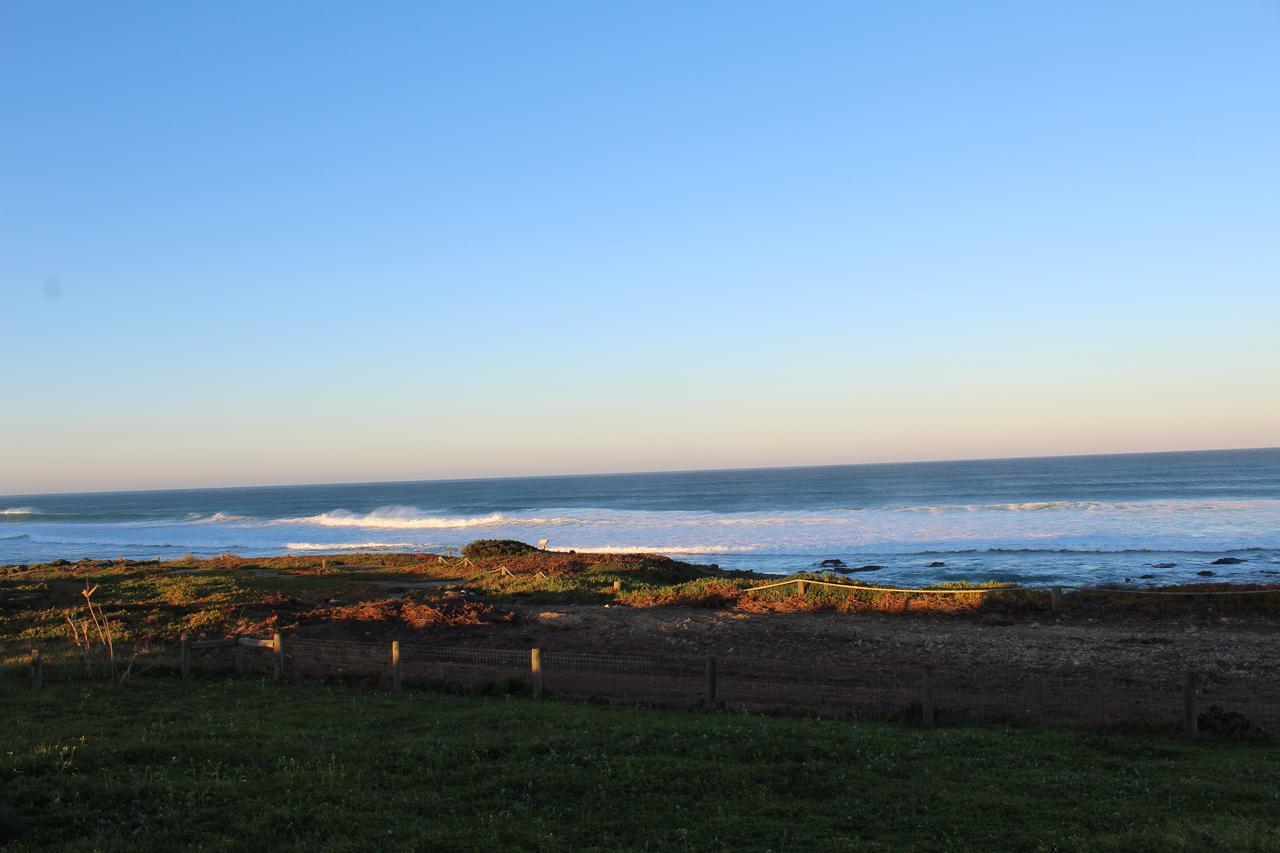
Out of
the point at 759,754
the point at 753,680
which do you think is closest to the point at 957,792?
the point at 759,754

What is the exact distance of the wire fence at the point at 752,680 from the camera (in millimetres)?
14352

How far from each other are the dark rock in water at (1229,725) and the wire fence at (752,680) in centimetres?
2

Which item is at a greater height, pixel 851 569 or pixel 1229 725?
pixel 1229 725

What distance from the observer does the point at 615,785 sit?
972 cm

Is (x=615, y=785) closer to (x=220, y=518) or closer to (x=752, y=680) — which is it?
(x=752, y=680)

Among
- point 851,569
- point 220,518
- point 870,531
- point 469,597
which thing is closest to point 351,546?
point 870,531

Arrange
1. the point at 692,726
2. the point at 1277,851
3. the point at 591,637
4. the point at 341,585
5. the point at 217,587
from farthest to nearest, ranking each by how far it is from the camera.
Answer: the point at 341,585
the point at 217,587
the point at 591,637
the point at 692,726
the point at 1277,851

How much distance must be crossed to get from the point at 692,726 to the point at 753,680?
562 cm

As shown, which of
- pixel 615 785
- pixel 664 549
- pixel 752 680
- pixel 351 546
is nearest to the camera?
pixel 615 785

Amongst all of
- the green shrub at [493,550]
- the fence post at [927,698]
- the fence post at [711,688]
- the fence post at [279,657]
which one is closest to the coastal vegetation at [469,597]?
the green shrub at [493,550]

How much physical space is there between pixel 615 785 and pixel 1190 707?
8897 mm

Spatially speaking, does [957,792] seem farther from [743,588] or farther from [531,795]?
[743,588]

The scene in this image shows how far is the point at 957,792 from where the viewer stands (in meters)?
9.55

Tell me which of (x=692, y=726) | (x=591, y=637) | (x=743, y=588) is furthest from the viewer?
(x=743, y=588)
